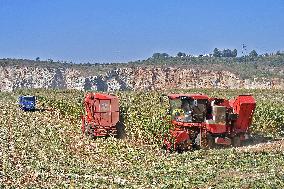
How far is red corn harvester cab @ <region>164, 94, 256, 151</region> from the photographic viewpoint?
21709 millimetres

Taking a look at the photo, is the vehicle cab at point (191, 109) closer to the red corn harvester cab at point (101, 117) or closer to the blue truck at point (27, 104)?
the red corn harvester cab at point (101, 117)

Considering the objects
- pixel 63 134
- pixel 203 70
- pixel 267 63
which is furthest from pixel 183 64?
pixel 63 134

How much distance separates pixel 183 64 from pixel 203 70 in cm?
1159

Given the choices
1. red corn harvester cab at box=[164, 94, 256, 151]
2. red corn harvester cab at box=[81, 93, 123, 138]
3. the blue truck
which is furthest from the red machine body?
the blue truck

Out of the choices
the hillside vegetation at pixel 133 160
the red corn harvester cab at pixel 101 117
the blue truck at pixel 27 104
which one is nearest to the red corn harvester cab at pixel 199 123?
the hillside vegetation at pixel 133 160

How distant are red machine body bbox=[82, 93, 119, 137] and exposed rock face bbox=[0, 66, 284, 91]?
78.5m

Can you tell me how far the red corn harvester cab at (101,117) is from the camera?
84.3 feet

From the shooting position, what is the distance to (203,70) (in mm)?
108562

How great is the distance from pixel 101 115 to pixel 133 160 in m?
6.99

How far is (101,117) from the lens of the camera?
2644 cm

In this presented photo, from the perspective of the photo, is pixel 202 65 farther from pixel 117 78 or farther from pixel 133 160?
pixel 133 160

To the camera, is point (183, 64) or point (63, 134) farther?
point (183, 64)

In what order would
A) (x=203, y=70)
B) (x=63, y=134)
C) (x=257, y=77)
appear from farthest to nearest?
(x=203, y=70) → (x=257, y=77) → (x=63, y=134)

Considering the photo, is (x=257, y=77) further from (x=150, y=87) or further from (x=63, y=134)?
(x=63, y=134)
